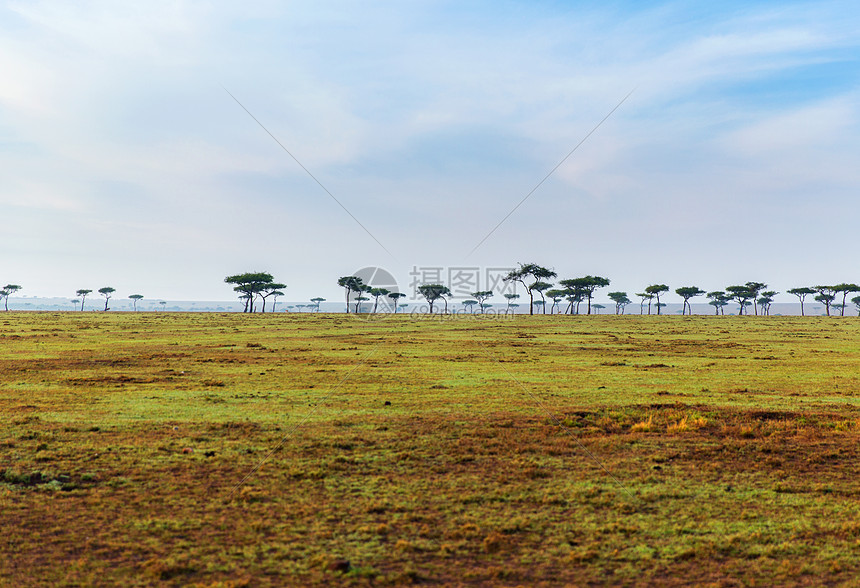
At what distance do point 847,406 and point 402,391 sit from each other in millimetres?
16008

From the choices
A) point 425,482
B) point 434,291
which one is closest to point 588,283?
point 434,291

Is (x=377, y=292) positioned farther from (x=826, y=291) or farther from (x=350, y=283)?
(x=826, y=291)

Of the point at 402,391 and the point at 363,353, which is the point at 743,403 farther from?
the point at 363,353

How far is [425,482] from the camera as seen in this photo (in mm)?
11000

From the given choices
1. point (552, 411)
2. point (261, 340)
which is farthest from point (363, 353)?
point (552, 411)

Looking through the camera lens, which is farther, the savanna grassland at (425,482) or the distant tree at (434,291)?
the distant tree at (434,291)

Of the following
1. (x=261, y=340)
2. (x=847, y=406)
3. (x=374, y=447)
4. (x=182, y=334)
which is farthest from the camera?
(x=182, y=334)

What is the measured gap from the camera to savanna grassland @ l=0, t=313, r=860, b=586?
7.66 meters

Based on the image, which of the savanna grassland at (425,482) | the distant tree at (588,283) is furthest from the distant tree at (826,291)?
the savanna grassland at (425,482)

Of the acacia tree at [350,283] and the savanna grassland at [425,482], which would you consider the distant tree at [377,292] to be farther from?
the savanna grassland at [425,482]

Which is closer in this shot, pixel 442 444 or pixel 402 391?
pixel 442 444

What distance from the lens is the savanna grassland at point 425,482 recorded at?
7660 millimetres

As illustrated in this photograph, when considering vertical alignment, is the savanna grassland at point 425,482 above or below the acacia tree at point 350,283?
below

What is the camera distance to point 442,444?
13.8 meters
